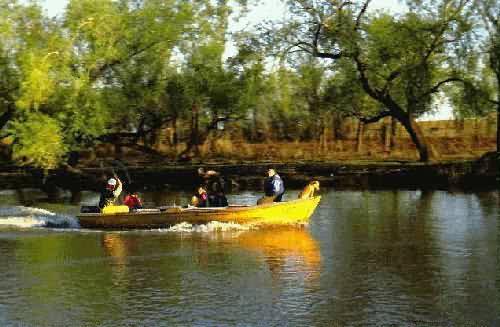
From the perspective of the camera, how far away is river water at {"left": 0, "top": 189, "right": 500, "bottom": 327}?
16156mm

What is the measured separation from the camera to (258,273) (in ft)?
66.6

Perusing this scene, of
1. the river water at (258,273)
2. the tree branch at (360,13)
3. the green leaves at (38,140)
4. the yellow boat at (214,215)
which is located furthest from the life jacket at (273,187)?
the tree branch at (360,13)

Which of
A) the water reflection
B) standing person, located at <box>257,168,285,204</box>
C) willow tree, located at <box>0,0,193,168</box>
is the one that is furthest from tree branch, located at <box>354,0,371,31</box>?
the water reflection

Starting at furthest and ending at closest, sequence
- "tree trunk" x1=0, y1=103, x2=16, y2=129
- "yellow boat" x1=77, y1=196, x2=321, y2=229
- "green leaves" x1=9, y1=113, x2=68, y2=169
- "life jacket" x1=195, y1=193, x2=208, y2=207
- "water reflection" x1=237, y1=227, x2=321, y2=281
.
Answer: "tree trunk" x1=0, y1=103, x2=16, y2=129 < "green leaves" x1=9, y1=113, x2=68, y2=169 < "life jacket" x1=195, y1=193, x2=208, y2=207 < "yellow boat" x1=77, y1=196, x2=321, y2=229 < "water reflection" x1=237, y1=227, x2=321, y2=281

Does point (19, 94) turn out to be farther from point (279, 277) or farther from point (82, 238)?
point (279, 277)

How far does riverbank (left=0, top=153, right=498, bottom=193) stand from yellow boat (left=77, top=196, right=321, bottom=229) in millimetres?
18414

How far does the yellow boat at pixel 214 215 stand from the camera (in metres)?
28.4

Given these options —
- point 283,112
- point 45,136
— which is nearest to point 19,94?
point 45,136

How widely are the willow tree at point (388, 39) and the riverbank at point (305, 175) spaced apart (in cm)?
392

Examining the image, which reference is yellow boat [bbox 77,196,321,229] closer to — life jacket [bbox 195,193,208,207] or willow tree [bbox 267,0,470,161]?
life jacket [bbox 195,193,208,207]

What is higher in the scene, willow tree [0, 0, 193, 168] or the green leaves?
willow tree [0, 0, 193, 168]

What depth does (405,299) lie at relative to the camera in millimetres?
17312

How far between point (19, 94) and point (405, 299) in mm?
33089

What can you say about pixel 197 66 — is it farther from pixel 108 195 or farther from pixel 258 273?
pixel 258 273
